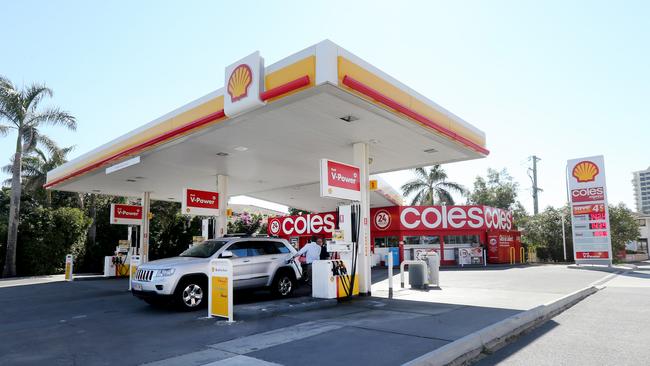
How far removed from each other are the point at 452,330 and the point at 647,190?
152m

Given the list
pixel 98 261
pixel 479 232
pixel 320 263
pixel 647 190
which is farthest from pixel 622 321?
→ pixel 647 190

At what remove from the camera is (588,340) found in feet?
22.8

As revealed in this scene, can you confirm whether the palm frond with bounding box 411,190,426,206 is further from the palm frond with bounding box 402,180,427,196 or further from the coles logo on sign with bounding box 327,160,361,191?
the coles logo on sign with bounding box 327,160,361,191

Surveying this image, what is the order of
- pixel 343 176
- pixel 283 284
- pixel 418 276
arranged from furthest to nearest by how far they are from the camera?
pixel 418 276
pixel 283 284
pixel 343 176

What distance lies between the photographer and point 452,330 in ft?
23.7

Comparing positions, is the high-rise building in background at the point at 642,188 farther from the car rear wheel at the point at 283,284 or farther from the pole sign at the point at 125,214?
the car rear wheel at the point at 283,284

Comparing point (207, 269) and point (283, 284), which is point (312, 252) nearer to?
point (283, 284)

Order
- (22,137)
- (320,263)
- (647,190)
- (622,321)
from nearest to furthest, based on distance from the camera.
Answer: (622,321) → (320,263) → (22,137) → (647,190)

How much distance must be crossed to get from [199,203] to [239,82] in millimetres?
7306

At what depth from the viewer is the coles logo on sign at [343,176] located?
10.5 meters

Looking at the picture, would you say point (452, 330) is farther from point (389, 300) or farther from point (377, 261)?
point (377, 261)

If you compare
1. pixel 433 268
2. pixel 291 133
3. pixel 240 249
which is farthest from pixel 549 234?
pixel 240 249

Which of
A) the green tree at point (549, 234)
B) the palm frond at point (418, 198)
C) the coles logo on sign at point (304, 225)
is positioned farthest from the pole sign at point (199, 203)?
the palm frond at point (418, 198)

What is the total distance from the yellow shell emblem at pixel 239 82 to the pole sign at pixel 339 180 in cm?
236
